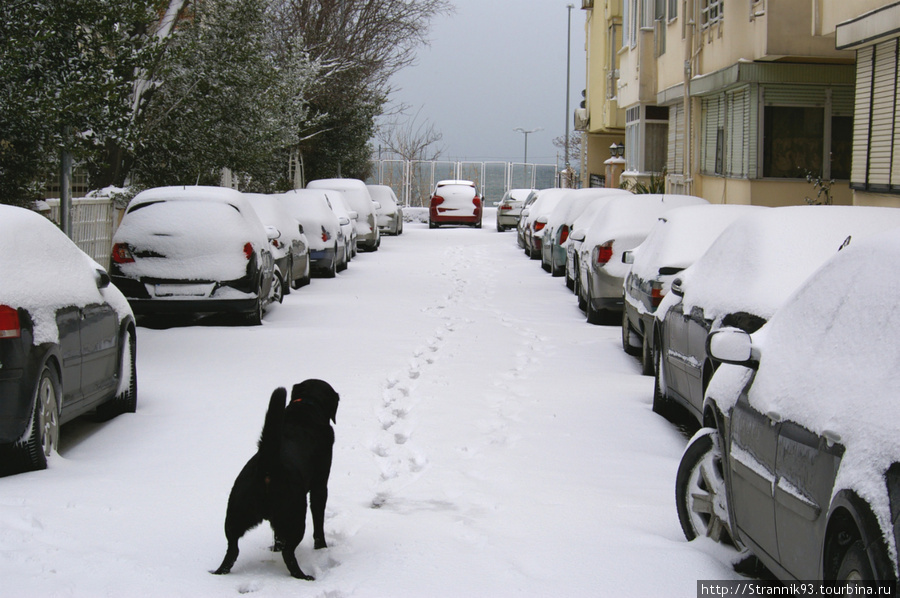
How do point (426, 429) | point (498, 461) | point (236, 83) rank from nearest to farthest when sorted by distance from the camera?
1. point (498, 461)
2. point (426, 429)
3. point (236, 83)

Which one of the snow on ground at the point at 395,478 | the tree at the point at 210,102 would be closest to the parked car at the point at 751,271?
the snow on ground at the point at 395,478

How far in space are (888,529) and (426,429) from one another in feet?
16.8

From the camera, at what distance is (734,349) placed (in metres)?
Result: 4.84

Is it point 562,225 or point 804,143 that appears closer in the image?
point 562,225

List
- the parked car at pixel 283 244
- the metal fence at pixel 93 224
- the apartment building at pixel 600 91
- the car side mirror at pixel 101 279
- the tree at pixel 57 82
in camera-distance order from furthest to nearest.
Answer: the apartment building at pixel 600 91 < the metal fence at pixel 93 224 < the parked car at pixel 283 244 < the tree at pixel 57 82 < the car side mirror at pixel 101 279

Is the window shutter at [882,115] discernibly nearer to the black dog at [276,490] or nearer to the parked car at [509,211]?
the black dog at [276,490]

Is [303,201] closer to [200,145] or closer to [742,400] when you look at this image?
[200,145]

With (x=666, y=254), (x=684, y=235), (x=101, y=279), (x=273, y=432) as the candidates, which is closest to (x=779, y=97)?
(x=684, y=235)

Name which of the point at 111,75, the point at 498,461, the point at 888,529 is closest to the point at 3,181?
the point at 111,75

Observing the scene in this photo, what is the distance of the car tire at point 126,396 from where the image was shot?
8.50 metres

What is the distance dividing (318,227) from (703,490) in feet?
53.4

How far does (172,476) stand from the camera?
6727 mm

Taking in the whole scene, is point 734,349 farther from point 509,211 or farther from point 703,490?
point 509,211

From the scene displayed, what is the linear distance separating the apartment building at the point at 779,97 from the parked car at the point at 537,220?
10.1 feet
